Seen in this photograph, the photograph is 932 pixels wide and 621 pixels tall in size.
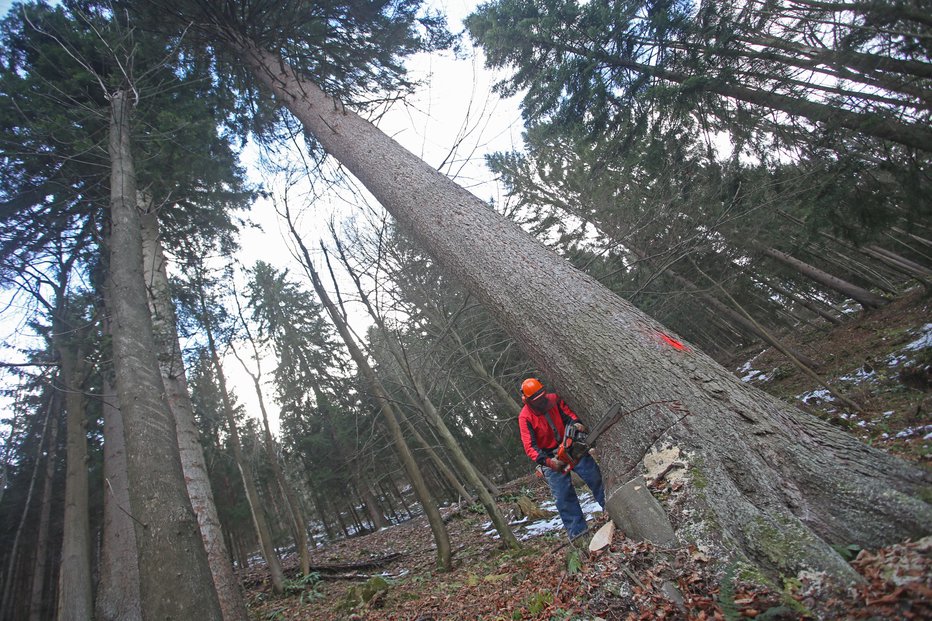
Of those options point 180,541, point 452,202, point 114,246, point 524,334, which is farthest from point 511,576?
point 114,246

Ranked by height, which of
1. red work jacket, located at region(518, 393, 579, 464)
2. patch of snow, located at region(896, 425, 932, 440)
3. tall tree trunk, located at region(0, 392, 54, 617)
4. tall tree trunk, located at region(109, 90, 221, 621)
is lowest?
patch of snow, located at region(896, 425, 932, 440)

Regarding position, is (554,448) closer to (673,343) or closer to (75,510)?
(673,343)

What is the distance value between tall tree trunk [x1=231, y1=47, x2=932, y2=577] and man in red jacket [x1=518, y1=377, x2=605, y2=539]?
1702mm

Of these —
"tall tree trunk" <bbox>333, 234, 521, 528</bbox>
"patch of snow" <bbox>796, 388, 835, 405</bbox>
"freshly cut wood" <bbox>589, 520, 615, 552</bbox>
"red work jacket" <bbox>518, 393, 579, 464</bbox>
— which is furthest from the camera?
"patch of snow" <bbox>796, 388, 835, 405</bbox>

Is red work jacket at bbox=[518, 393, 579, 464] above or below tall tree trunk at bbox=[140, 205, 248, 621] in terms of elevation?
below

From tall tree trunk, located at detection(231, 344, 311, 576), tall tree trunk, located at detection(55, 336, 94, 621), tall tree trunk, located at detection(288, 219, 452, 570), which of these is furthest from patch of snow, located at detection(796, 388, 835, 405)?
tall tree trunk, located at detection(55, 336, 94, 621)

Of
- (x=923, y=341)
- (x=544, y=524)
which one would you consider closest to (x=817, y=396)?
(x=923, y=341)

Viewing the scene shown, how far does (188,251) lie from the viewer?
8.12 m

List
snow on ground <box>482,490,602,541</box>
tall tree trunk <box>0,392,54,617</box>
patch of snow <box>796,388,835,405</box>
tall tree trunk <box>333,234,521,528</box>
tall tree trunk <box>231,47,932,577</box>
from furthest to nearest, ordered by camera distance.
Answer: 1. tall tree trunk <box>0,392,54,617</box>
2. patch of snow <box>796,388,835,405</box>
3. snow on ground <box>482,490,602,541</box>
4. tall tree trunk <box>333,234,521,528</box>
5. tall tree trunk <box>231,47,932,577</box>

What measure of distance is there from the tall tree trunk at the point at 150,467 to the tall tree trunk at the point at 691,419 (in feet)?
8.35

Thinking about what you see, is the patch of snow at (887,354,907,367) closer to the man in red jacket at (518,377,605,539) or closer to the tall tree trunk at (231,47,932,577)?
the man in red jacket at (518,377,605,539)

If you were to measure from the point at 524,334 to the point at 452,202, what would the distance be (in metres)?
1.58

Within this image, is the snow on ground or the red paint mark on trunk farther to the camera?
the snow on ground

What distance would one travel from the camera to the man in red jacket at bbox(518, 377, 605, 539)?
4445 millimetres
